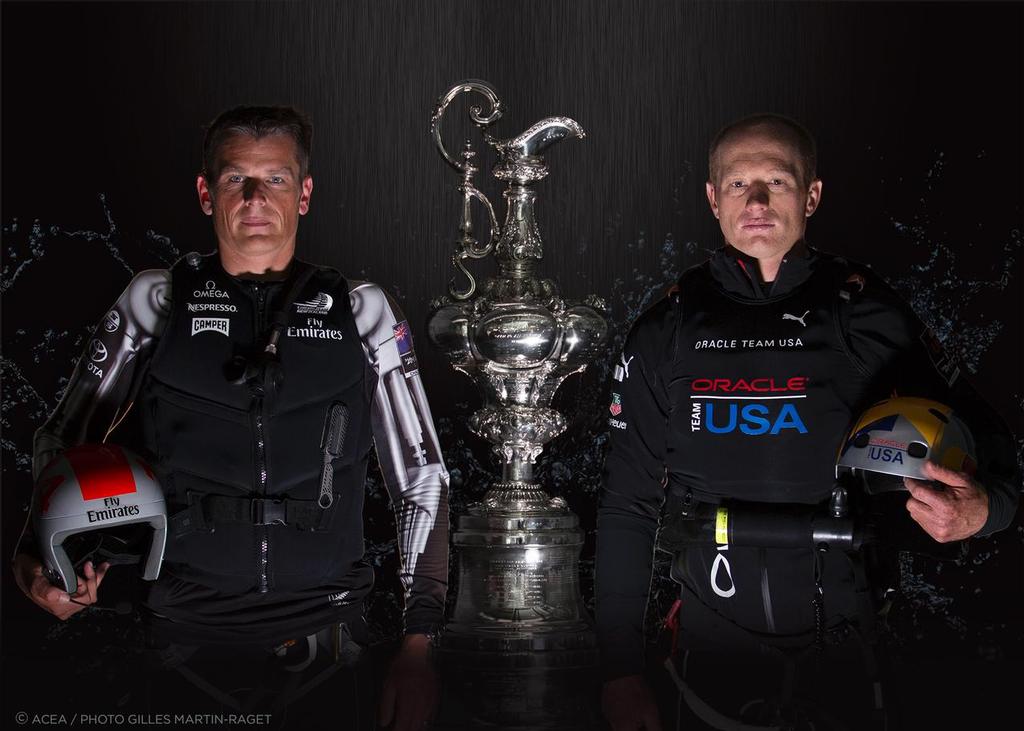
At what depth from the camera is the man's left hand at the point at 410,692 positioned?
10.1ft

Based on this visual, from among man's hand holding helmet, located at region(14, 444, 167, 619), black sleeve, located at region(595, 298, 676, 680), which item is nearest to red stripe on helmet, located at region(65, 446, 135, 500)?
man's hand holding helmet, located at region(14, 444, 167, 619)

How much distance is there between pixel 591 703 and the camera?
12.5 ft

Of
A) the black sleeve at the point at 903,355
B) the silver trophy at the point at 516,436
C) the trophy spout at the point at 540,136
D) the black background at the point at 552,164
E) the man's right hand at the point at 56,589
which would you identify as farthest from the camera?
A: the black background at the point at 552,164

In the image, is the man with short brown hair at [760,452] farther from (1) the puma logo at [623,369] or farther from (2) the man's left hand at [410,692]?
(2) the man's left hand at [410,692]

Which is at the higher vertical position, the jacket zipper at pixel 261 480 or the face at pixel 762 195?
the face at pixel 762 195

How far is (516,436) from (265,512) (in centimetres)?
120

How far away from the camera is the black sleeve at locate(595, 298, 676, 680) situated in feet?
10.3

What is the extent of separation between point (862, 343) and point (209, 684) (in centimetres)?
167

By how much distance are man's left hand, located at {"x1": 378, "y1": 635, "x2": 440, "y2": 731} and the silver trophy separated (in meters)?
0.75

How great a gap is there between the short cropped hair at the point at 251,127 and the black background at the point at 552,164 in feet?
6.81

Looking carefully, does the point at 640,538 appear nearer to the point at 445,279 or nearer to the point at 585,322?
the point at 585,322

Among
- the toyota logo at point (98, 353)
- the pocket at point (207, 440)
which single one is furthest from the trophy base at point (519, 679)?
the toyota logo at point (98, 353)

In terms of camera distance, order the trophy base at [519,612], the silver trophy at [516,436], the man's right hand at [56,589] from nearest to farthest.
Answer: the man's right hand at [56,589] < the trophy base at [519,612] < the silver trophy at [516,436]

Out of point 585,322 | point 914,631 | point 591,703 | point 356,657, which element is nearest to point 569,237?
point 585,322
